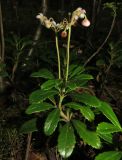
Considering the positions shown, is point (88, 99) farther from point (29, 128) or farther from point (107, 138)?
point (29, 128)

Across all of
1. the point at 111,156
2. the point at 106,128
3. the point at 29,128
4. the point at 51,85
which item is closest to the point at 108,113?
the point at 106,128

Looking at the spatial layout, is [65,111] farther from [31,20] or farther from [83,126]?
[31,20]

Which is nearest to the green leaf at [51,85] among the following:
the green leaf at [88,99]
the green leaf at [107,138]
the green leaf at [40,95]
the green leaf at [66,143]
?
→ the green leaf at [40,95]

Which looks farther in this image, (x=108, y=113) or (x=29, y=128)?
(x=29, y=128)

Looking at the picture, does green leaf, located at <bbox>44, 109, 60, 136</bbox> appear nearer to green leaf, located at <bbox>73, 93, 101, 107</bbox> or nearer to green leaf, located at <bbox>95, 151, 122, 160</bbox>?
green leaf, located at <bbox>73, 93, 101, 107</bbox>

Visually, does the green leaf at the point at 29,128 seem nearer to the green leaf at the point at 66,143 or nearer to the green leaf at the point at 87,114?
the green leaf at the point at 66,143

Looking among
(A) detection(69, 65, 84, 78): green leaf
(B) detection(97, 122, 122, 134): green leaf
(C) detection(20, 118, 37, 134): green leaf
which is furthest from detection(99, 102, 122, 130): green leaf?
(C) detection(20, 118, 37, 134): green leaf

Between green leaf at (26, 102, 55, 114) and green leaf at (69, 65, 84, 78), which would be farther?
green leaf at (69, 65, 84, 78)

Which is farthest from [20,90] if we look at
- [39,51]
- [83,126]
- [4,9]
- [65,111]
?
[4,9]
